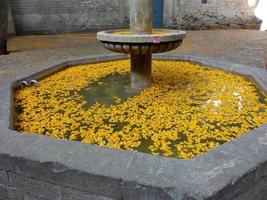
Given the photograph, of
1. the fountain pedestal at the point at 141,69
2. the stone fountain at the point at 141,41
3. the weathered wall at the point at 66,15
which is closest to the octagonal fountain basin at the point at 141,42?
the stone fountain at the point at 141,41

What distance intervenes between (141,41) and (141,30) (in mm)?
680

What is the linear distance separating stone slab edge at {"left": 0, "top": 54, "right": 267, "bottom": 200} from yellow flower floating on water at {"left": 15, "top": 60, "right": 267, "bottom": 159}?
0.63m

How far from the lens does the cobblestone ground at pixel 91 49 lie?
22.8 feet

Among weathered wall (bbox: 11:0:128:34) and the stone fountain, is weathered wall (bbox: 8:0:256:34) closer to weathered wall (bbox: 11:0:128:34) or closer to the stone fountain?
weathered wall (bbox: 11:0:128:34)

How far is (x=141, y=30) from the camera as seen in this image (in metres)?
4.14

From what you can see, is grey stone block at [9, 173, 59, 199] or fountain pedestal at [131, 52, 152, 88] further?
fountain pedestal at [131, 52, 152, 88]

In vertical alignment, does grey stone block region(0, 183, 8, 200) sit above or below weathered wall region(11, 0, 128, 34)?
below

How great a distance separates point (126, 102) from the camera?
4.02 metres

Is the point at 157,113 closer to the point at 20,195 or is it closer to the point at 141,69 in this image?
the point at 141,69

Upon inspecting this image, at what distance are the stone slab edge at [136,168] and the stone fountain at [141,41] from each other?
1.86 meters

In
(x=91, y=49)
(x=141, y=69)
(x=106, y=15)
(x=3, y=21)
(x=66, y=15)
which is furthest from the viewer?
(x=106, y=15)

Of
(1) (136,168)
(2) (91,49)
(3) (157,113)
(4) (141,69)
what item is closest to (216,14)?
(2) (91,49)

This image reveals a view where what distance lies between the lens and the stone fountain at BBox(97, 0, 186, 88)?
141 inches

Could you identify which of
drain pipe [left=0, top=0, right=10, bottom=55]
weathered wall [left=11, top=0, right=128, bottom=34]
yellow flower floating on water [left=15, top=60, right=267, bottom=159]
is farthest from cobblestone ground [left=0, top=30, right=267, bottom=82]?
yellow flower floating on water [left=15, top=60, right=267, bottom=159]
